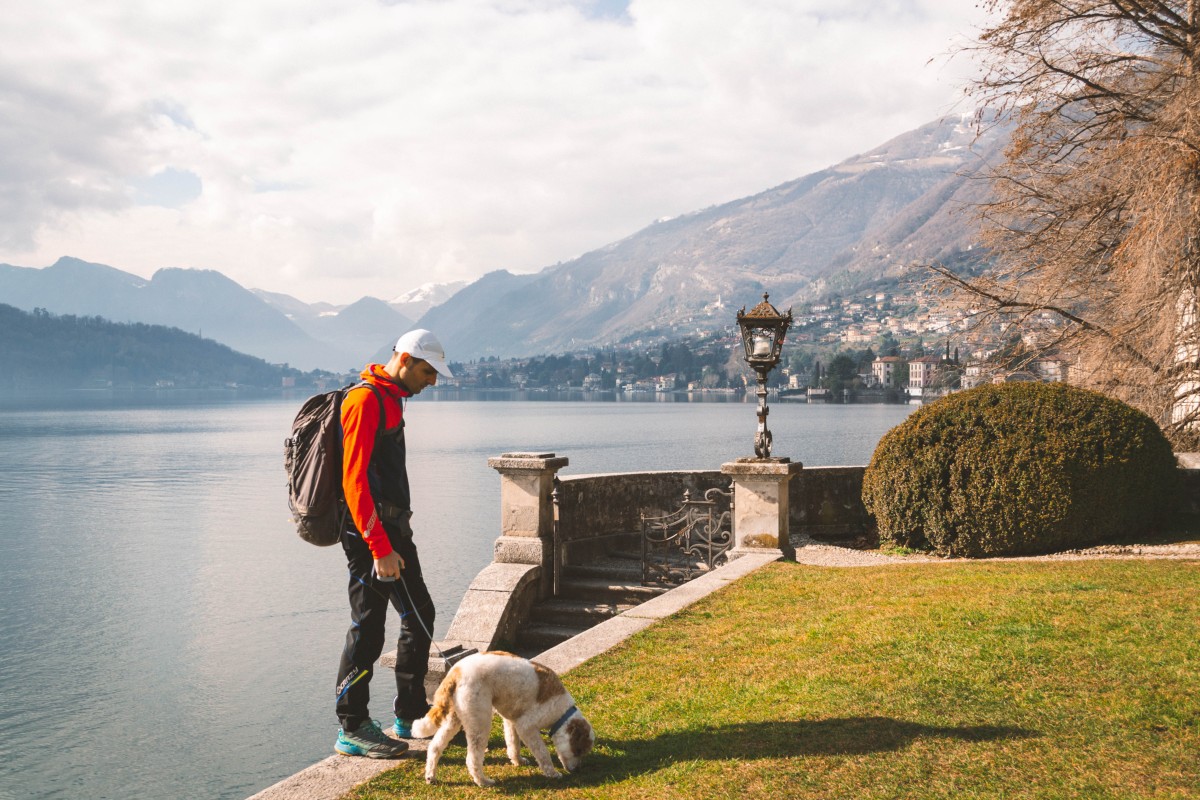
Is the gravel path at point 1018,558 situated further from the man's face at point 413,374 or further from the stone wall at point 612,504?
the man's face at point 413,374

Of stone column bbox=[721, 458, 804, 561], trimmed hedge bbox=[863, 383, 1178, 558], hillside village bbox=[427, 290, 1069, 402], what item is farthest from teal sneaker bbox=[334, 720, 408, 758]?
hillside village bbox=[427, 290, 1069, 402]

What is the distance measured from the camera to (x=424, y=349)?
16.1ft

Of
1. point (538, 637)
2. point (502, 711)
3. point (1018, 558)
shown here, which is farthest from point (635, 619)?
point (1018, 558)

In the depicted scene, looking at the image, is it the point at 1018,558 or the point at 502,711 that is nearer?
the point at 502,711

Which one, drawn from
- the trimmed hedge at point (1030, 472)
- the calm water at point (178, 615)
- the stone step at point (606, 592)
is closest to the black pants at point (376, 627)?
the stone step at point (606, 592)

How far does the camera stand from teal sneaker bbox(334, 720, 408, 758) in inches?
186

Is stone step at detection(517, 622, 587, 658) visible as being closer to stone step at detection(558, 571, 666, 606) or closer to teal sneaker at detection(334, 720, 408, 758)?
stone step at detection(558, 571, 666, 606)

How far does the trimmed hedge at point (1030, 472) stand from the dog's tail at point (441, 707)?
350 inches

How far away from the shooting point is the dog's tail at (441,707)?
4.24 meters

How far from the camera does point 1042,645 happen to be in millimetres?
6062

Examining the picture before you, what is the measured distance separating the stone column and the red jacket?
6.63 metres

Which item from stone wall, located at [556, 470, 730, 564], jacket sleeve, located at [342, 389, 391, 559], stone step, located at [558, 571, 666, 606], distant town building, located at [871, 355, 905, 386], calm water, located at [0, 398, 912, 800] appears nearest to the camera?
jacket sleeve, located at [342, 389, 391, 559]

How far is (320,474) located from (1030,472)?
928 cm

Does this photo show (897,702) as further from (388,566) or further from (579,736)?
(388,566)
